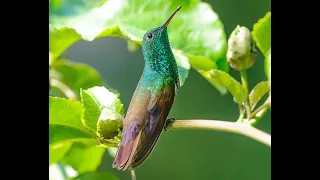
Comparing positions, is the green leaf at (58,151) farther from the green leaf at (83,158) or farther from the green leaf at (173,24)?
the green leaf at (173,24)

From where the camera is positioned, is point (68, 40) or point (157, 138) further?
point (68, 40)

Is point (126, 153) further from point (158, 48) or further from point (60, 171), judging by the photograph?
→ point (60, 171)

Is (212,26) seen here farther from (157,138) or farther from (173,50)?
(157,138)

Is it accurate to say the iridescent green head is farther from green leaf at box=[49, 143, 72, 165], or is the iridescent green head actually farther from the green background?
green leaf at box=[49, 143, 72, 165]

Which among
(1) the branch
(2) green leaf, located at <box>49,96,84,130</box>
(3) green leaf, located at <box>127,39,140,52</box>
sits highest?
(3) green leaf, located at <box>127,39,140,52</box>

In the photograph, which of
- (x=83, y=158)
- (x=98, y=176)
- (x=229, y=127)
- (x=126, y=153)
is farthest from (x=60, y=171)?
(x=229, y=127)

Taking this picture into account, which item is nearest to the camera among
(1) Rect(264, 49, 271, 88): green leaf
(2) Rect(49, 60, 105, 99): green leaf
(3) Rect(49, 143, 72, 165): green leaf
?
(1) Rect(264, 49, 271, 88): green leaf

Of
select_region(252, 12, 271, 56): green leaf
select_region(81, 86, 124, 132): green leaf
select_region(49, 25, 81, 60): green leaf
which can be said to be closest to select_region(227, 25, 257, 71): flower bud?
select_region(252, 12, 271, 56): green leaf
